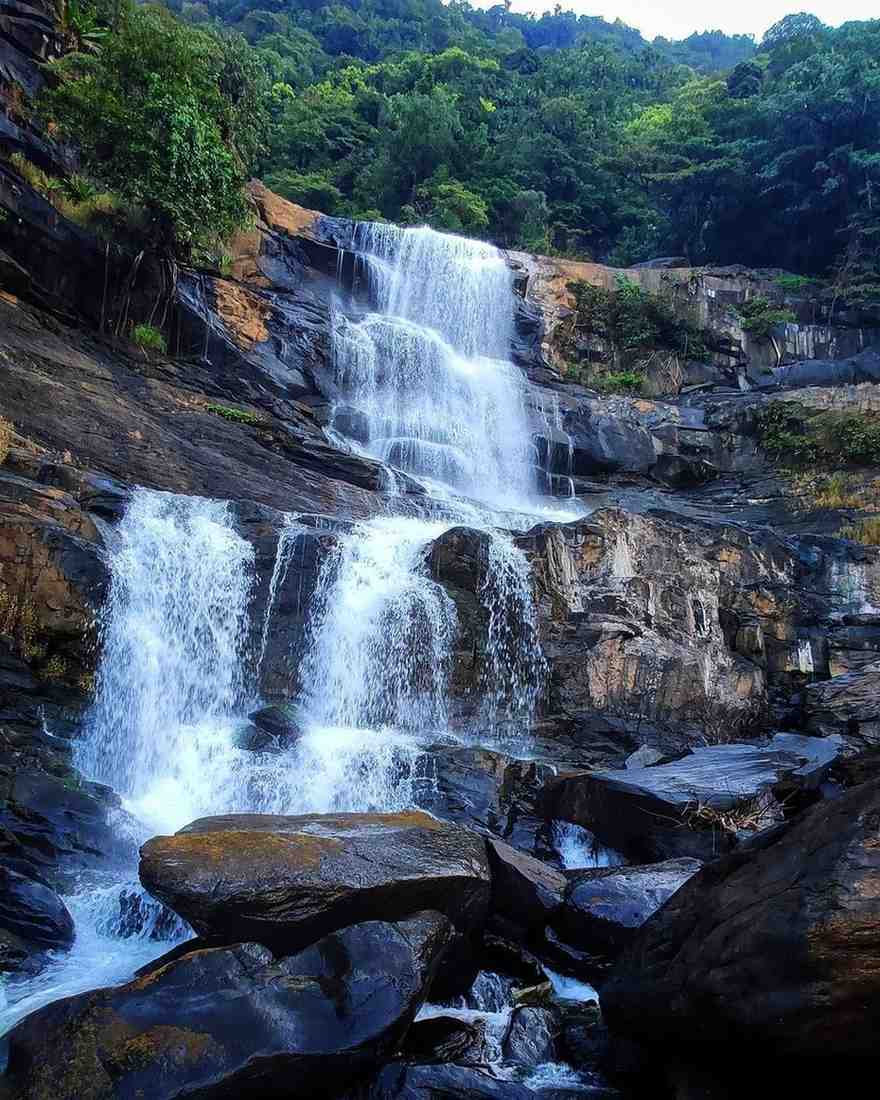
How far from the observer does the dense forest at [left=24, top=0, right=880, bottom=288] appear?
3162 cm

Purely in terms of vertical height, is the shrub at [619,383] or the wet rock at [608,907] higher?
the shrub at [619,383]

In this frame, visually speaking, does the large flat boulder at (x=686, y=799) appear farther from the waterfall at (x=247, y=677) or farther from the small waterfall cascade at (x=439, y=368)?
the small waterfall cascade at (x=439, y=368)

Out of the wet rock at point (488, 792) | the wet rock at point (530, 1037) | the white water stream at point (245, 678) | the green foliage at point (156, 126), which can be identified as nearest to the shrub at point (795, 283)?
the white water stream at point (245, 678)

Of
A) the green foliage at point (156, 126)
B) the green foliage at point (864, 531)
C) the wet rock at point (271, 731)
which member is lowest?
the wet rock at point (271, 731)

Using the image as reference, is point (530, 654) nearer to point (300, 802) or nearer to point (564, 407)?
point (300, 802)

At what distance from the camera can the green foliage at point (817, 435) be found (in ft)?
77.7

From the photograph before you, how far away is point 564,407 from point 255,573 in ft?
48.8

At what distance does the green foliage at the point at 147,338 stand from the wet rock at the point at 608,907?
16415 mm

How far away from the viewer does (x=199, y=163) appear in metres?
18.7

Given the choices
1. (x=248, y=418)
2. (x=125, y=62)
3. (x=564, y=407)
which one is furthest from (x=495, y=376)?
(x=125, y=62)

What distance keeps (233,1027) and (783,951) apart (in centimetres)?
304

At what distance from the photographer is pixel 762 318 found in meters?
30.5

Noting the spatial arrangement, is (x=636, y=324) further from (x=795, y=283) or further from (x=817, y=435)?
(x=817, y=435)

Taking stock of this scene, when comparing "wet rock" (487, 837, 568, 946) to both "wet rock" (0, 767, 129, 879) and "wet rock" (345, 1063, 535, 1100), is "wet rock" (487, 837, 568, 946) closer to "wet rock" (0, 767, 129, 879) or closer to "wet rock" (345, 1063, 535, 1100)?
"wet rock" (345, 1063, 535, 1100)
